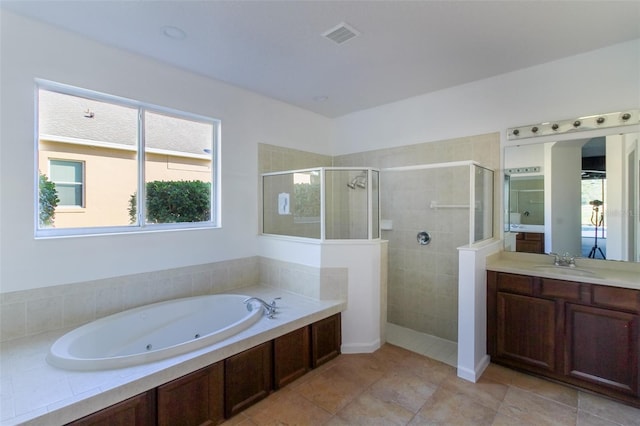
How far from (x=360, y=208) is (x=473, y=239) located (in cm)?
105

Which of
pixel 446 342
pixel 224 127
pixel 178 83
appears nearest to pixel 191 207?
pixel 224 127

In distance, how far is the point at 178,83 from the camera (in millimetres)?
2805

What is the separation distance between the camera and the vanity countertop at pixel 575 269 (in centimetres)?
214

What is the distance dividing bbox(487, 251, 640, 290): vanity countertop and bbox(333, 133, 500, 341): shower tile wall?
406 millimetres

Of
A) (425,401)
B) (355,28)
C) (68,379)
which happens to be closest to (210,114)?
(355,28)

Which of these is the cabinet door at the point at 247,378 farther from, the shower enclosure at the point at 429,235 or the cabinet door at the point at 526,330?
the cabinet door at the point at 526,330

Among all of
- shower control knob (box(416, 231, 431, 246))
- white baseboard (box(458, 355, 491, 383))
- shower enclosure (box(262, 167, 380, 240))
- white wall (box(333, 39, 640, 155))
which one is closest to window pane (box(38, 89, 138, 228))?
shower enclosure (box(262, 167, 380, 240))

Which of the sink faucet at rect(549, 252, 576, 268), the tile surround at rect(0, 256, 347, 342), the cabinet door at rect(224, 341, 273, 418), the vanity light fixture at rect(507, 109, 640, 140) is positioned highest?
the vanity light fixture at rect(507, 109, 640, 140)

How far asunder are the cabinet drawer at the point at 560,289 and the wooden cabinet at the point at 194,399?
8.26ft

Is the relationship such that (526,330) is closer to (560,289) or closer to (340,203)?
(560,289)

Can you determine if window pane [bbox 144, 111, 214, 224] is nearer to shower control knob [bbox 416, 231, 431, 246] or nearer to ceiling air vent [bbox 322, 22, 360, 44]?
ceiling air vent [bbox 322, 22, 360, 44]

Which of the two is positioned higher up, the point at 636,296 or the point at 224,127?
the point at 224,127

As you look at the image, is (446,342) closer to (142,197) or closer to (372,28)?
(372,28)

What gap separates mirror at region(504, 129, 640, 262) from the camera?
7.81ft
